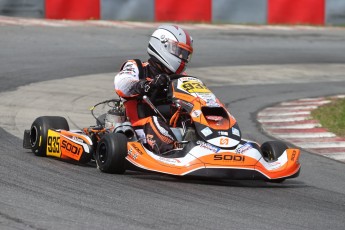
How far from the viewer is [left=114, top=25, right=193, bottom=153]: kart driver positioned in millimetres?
7945

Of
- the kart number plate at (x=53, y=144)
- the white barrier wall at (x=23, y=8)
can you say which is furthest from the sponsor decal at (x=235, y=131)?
the white barrier wall at (x=23, y=8)

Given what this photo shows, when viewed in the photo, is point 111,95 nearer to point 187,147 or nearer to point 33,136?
point 33,136

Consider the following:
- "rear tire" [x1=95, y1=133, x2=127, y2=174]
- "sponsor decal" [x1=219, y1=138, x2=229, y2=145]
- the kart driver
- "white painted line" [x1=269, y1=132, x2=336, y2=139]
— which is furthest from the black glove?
"white painted line" [x1=269, y1=132, x2=336, y2=139]

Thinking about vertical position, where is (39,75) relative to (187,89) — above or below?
below

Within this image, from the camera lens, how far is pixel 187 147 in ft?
24.4

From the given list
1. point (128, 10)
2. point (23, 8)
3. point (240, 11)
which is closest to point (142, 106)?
point (23, 8)

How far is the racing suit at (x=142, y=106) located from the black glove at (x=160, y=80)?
6cm

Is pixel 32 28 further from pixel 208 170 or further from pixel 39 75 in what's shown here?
pixel 208 170

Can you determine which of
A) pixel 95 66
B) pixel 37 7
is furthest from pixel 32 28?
pixel 95 66

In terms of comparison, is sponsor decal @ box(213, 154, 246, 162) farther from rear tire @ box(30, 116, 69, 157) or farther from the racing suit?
rear tire @ box(30, 116, 69, 157)

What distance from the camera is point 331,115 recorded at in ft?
38.0

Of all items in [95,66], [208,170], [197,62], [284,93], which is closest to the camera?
[208,170]

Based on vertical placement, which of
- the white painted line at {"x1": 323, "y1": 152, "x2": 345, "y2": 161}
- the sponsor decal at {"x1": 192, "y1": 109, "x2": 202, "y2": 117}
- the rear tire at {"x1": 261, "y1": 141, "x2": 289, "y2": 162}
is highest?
the sponsor decal at {"x1": 192, "y1": 109, "x2": 202, "y2": 117}

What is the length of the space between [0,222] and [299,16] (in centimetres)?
1633
